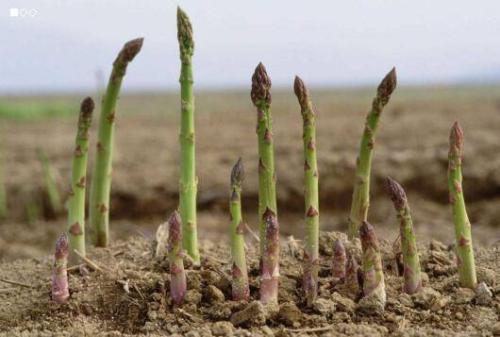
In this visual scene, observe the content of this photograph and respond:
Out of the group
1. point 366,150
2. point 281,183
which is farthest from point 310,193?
point 281,183

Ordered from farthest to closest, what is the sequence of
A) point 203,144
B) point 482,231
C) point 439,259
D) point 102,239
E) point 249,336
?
1. point 203,144
2. point 482,231
3. point 102,239
4. point 439,259
5. point 249,336

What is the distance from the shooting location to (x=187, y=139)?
2.93 m

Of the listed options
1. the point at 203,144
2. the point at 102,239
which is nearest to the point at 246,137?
the point at 203,144

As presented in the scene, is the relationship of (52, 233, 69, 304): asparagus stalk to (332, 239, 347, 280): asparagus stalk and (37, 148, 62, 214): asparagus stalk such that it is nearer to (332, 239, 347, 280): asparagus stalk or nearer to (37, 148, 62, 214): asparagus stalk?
(332, 239, 347, 280): asparagus stalk

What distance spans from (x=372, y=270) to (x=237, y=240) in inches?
20.0

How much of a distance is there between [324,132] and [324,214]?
414cm

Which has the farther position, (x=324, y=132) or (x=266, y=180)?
(x=324, y=132)

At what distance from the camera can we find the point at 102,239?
357 cm

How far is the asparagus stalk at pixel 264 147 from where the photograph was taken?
260cm

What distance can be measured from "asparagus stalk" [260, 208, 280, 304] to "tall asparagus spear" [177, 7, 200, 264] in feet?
1.56

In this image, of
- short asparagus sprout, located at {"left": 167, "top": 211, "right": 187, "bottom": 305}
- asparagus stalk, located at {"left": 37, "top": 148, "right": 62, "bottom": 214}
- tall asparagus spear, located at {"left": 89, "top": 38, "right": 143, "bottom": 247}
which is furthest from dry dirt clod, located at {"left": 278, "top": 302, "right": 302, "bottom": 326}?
asparagus stalk, located at {"left": 37, "top": 148, "right": 62, "bottom": 214}

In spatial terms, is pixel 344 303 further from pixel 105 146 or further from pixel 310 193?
pixel 105 146

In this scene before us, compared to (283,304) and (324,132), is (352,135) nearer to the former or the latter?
(324,132)

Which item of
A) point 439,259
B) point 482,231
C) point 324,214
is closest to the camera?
point 439,259
